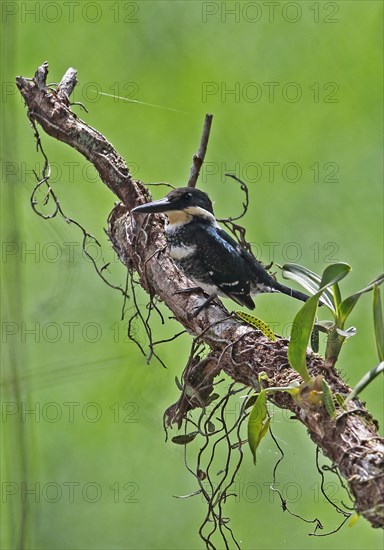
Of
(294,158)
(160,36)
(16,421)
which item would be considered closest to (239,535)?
(294,158)

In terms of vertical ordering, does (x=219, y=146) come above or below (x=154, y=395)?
above

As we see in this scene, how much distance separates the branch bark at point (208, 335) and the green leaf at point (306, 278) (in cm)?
15

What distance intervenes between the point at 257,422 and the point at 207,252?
0.95 meters

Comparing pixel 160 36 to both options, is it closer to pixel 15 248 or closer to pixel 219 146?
pixel 219 146

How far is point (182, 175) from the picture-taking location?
352 cm

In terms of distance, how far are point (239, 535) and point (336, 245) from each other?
134cm

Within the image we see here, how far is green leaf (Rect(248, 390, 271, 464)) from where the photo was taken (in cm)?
182

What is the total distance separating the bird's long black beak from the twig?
168 millimetres

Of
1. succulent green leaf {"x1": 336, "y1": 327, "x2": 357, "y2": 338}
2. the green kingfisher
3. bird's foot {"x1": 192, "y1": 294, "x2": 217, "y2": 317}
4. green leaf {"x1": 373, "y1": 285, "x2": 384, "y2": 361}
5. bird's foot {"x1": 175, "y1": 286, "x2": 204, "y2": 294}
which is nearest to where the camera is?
green leaf {"x1": 373, "y1": 285, "x2": 384, "y2": 361}

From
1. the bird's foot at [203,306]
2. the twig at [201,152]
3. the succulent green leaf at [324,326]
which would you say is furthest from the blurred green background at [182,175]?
the succulent green leaf at [324,326]

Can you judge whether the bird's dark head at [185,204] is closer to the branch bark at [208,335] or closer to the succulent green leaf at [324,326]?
the branch bark at [208,335]

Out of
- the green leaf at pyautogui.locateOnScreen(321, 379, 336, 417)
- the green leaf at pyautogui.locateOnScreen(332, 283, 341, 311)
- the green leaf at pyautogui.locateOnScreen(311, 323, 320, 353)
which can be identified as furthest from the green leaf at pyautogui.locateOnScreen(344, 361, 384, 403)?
the green leaf at pyautogui.locateOnScreen(311, 323, 320, 353)

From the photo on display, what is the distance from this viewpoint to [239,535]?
137 inches

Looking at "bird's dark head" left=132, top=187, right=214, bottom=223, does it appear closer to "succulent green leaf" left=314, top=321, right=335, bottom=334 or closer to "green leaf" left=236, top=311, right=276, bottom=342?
"green leaf" left=236, top=311, right=276, bottom=342
